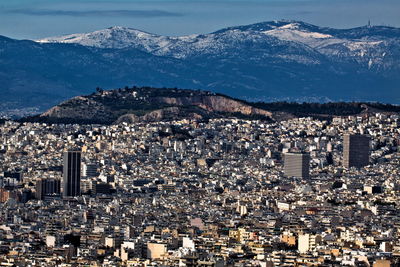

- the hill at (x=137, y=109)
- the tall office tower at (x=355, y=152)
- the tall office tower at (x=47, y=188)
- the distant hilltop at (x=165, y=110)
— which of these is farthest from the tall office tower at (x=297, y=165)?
the hill at (x=137, y=109)

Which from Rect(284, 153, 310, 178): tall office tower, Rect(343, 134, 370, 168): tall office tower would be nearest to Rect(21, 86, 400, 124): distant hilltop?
Rect(343, 134, 370, 168): tall office tower

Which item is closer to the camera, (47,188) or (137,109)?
(47,188)

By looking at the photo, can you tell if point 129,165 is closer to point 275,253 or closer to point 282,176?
point 282,176

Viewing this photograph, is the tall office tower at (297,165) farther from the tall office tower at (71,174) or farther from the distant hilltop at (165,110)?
the distant hilltop at (165,110)

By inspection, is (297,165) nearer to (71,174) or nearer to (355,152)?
(355,152)

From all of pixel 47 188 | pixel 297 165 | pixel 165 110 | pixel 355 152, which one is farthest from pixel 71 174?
pixel 165 110

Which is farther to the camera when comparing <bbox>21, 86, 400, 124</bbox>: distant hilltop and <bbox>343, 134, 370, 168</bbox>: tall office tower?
<bbox>21, 86, 400, 124</bbox>: distant hilltop

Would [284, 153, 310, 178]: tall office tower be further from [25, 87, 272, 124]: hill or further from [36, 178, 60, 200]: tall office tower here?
[25, 87, 272, 124]: hill
